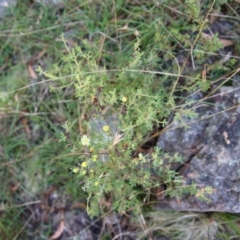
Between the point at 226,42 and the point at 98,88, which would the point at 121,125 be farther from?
the point at 226,42

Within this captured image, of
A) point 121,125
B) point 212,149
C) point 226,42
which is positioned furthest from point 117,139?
point 226,42

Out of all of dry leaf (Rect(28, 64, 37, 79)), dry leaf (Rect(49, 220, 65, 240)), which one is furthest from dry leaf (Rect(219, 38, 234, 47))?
dry leaf (Rect(49, 220, 65, 240))

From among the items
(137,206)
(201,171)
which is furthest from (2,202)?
(201,171)

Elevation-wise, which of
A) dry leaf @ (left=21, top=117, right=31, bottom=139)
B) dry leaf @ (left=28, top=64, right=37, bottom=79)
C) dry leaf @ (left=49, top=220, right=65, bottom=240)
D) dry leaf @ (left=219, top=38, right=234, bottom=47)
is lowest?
dry leaf @ (left=49, top=220, right=65, bottom=240)

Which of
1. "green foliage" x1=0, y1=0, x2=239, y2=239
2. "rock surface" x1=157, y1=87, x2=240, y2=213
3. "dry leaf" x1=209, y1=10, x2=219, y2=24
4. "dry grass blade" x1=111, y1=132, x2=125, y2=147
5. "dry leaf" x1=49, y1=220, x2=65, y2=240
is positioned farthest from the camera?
"dry leaf" x1=49, y1=220, x2=65, y2=240

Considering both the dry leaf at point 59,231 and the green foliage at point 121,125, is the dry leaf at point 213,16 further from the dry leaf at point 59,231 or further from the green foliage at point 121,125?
the dry leaf at point 59,231

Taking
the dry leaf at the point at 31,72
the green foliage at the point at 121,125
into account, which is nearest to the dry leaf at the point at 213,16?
the green foliage at the point at 121,125

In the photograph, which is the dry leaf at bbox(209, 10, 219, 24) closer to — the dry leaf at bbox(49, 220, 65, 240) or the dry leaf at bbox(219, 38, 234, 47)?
the dry leaf at bbox(219, 38, 234, 47)

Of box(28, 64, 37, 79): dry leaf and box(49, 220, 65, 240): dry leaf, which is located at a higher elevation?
box(28, 64, 37, 79): dry leaf

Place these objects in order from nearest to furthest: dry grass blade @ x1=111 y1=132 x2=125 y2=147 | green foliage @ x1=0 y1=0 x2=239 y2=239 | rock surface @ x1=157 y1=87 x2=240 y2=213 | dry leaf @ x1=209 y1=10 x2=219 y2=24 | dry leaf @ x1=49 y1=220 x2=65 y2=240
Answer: dry grass blade @ x1=111 y1=132 x2=125 y2=147 → green foliage @ x1=0 y1=0 x2=239 y2=239 → rock surface @ x1=157 y1=87 x2=240 y2=213 → dry leaf @ x1=209 y1=10 x2=219 y2=24 → dry leaf @ x1=49 y1=220 x2=65 y2=240
